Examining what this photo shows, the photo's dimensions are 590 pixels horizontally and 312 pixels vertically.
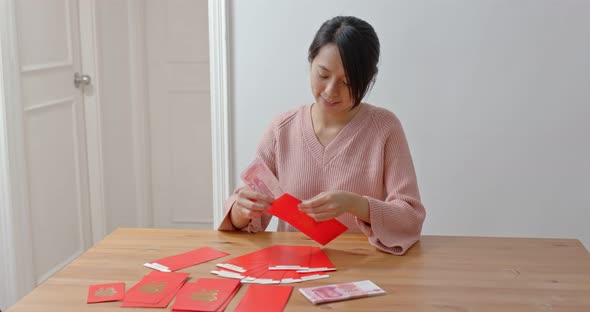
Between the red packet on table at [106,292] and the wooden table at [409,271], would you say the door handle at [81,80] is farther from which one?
the red packet on table at [106,292]

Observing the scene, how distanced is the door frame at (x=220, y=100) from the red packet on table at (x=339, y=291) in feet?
5.10

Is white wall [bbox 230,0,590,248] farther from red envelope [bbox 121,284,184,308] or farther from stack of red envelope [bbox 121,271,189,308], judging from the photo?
red envelope [bbox 121,284,184,308]

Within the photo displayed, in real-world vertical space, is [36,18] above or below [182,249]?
above

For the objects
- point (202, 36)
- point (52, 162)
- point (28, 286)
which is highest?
point (202, 36)

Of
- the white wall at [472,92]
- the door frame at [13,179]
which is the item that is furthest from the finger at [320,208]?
the door frame at [13,179]

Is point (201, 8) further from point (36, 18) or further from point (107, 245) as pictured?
point (107, 245)

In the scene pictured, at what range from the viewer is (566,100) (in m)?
2.93

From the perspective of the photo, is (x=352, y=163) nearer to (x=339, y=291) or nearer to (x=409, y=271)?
(x=409, y=271)

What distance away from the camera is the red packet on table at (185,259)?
1.73 meters

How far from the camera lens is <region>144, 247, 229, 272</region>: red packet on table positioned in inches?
68.2

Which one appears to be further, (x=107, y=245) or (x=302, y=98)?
(x=302, y=98)

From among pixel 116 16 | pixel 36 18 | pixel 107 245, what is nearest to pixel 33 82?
pixel 36 18

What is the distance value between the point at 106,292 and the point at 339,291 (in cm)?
52

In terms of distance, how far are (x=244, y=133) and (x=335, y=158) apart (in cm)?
109
